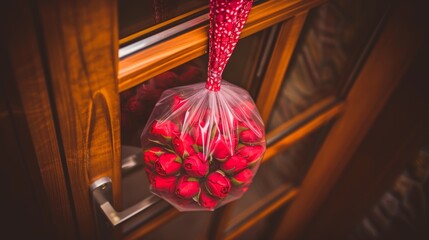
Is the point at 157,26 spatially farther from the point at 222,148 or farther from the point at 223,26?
the point at 222,148

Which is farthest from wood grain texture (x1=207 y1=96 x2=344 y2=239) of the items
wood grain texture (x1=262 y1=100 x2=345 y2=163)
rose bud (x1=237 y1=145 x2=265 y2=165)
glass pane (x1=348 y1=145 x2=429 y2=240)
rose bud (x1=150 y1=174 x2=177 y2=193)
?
glass pane (x1=348 y1=145 x2=429 y2=240)

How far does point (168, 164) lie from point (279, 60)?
33 cm

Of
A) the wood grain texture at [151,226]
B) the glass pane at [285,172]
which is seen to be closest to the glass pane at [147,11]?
the wood grain texture at [151,226]

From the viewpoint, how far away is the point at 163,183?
0.66 m

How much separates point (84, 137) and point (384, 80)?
924 mm

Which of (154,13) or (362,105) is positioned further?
(362,105)

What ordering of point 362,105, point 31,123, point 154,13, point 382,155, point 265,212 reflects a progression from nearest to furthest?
1. point 31,123
2. point 154,13
3. point 362,105
4. point 265,212
5. point 382,155

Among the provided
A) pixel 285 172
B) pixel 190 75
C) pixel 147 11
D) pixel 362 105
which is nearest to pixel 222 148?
pixel 190 75

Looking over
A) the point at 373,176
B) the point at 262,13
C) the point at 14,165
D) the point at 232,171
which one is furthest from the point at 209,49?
the point at 373,176

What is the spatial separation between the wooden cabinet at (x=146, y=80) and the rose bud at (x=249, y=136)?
0.16m

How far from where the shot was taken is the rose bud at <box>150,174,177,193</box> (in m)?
0.65

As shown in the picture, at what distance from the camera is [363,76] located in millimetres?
1082

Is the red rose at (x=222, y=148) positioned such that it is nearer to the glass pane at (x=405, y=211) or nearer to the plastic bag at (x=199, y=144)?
the plastic bag at (x=199, y=144)

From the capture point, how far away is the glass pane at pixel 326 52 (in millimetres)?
1035
